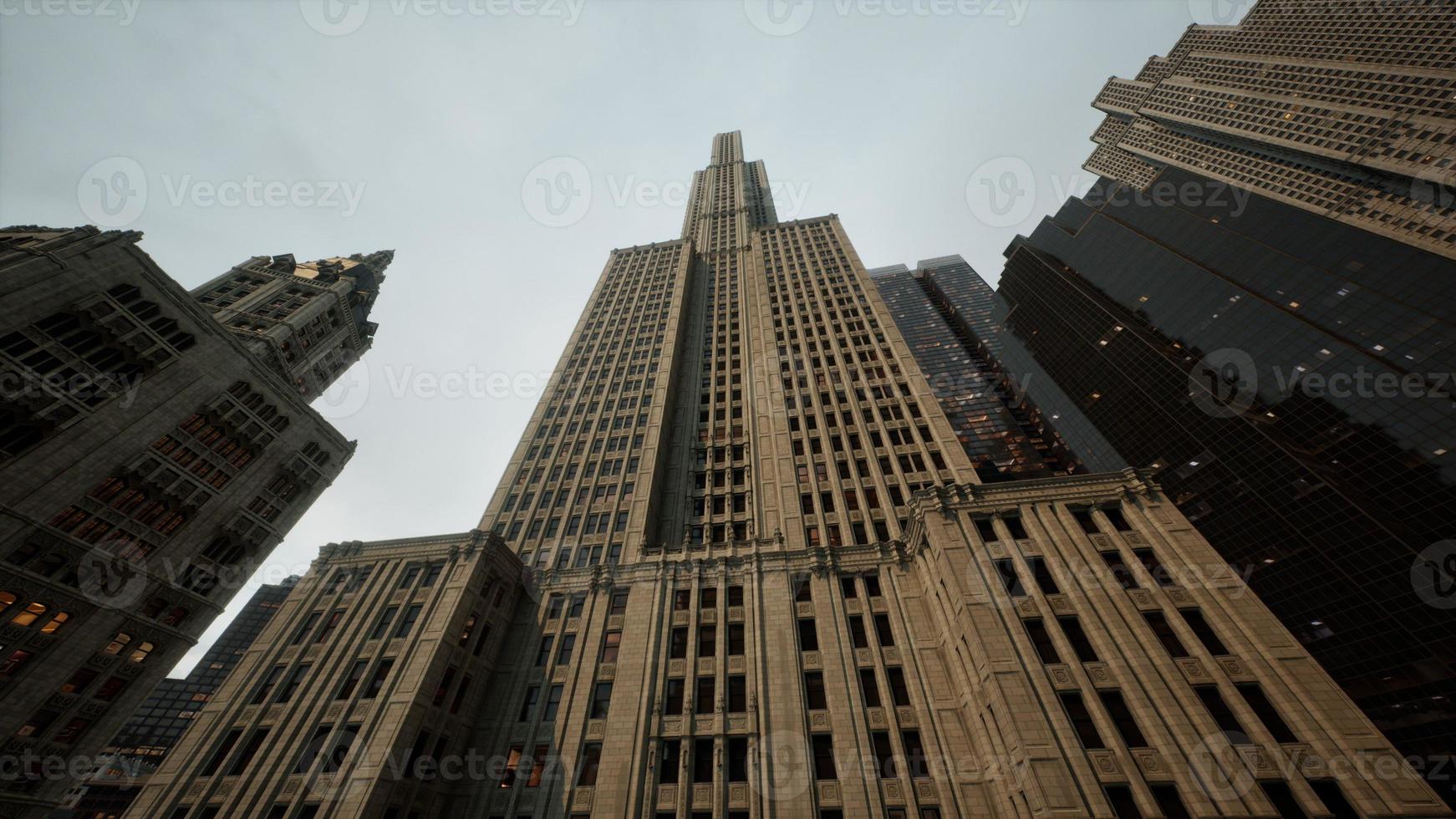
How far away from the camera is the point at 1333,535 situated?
4866 cm

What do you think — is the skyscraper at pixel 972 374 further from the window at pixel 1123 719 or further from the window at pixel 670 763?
the window at pixel 670 763

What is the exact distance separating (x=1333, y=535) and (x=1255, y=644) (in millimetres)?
42477

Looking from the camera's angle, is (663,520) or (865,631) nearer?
(865,631)

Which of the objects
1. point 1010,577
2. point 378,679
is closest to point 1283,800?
point 1010,577

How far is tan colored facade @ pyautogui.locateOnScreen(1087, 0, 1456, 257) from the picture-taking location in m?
70.6

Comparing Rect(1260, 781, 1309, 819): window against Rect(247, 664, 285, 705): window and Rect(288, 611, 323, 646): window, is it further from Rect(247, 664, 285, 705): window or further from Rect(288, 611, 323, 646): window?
Rect(288, 611, 323, 646): window

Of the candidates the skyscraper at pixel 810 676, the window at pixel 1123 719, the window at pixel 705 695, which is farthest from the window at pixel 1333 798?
the window at pixel 705 695

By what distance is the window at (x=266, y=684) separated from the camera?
94.6ft

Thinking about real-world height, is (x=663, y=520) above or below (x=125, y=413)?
above

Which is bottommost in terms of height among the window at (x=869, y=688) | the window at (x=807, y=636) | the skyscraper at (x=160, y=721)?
the window at (x=869, y=688)

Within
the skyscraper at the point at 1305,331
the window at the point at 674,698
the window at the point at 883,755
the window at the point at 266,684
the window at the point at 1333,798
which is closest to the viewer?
the window at the point at 1333,798

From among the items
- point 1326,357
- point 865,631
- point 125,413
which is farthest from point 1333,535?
point 125,413

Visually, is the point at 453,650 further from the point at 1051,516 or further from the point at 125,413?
the point at 1051,516

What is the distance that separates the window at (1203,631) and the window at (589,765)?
3127 cm
